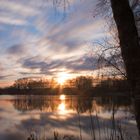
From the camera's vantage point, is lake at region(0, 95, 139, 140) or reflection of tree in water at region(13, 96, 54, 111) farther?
reflection of tree in water at region(13, 96, 54, 111)

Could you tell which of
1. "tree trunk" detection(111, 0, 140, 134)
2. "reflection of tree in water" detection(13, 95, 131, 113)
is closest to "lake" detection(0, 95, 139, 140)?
"reflection of tree in water" detection(13, 95, 131, 113)

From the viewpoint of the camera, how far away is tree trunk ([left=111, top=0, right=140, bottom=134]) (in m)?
2.46

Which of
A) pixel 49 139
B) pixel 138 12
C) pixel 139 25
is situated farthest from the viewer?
pixel 49 139

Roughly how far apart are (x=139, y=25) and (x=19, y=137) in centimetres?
1169

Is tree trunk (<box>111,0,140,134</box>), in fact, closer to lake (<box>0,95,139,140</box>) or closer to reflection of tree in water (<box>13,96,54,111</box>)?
lake (<box>0,95,139,140</box>)

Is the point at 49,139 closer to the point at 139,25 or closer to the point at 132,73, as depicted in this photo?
the point at 139,25

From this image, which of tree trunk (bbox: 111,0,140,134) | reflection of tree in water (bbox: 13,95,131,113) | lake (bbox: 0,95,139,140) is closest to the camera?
tree trunk (bbox: 111,0,140,134)

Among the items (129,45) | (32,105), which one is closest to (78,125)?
(129,45)

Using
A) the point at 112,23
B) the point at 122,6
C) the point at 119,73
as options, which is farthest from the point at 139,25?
the point at 119,73

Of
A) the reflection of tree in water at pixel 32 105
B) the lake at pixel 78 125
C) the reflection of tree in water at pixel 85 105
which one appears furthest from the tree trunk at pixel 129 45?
the reflection of tree in water at pixel 32 105

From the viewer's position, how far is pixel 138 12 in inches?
205

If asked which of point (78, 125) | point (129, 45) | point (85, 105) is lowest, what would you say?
point (78, 125)

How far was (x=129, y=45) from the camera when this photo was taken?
252cm

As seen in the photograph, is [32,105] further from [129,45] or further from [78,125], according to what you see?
[129,45]
